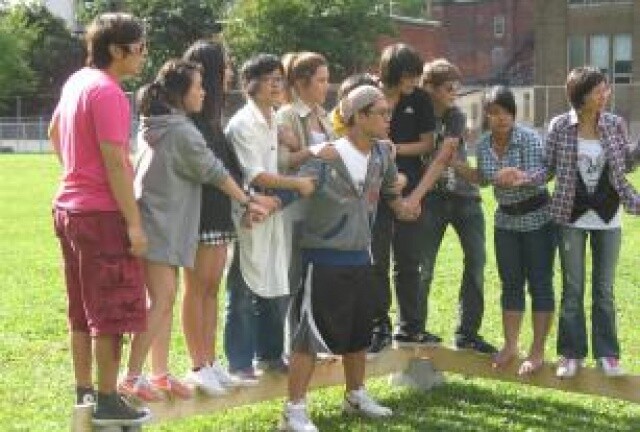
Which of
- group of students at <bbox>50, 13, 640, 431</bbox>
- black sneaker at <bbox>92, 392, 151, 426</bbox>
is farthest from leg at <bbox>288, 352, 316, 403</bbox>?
black sneaker at <bbox>92, 392, 151, 426</bbox>

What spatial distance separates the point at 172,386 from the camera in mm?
6168

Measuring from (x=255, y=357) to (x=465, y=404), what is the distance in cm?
142

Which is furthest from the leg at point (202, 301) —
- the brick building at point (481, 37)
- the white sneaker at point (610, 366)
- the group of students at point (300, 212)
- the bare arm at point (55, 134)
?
the brick building at point (481, 37)

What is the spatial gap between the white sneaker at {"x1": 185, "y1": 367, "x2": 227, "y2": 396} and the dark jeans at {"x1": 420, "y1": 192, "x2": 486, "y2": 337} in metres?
1.72

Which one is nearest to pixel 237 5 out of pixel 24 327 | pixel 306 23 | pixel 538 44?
pixel 306 23

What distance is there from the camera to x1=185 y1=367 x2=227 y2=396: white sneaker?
6.33m

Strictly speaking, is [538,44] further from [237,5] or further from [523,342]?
[523,342]

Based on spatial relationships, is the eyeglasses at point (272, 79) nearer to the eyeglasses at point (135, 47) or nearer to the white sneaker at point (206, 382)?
the eyeglasses at point (135, 47)

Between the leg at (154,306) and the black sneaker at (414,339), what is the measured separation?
2.11 metres

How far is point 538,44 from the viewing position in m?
56.7

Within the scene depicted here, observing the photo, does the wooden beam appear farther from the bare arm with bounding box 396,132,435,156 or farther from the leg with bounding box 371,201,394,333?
the bare arm with bounding box 396,132,435,156

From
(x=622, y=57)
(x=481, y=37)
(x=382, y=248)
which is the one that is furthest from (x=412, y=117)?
(x=481, y=37)

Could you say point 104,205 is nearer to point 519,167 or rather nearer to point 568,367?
point 519,167

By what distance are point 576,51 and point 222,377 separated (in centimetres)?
5176
